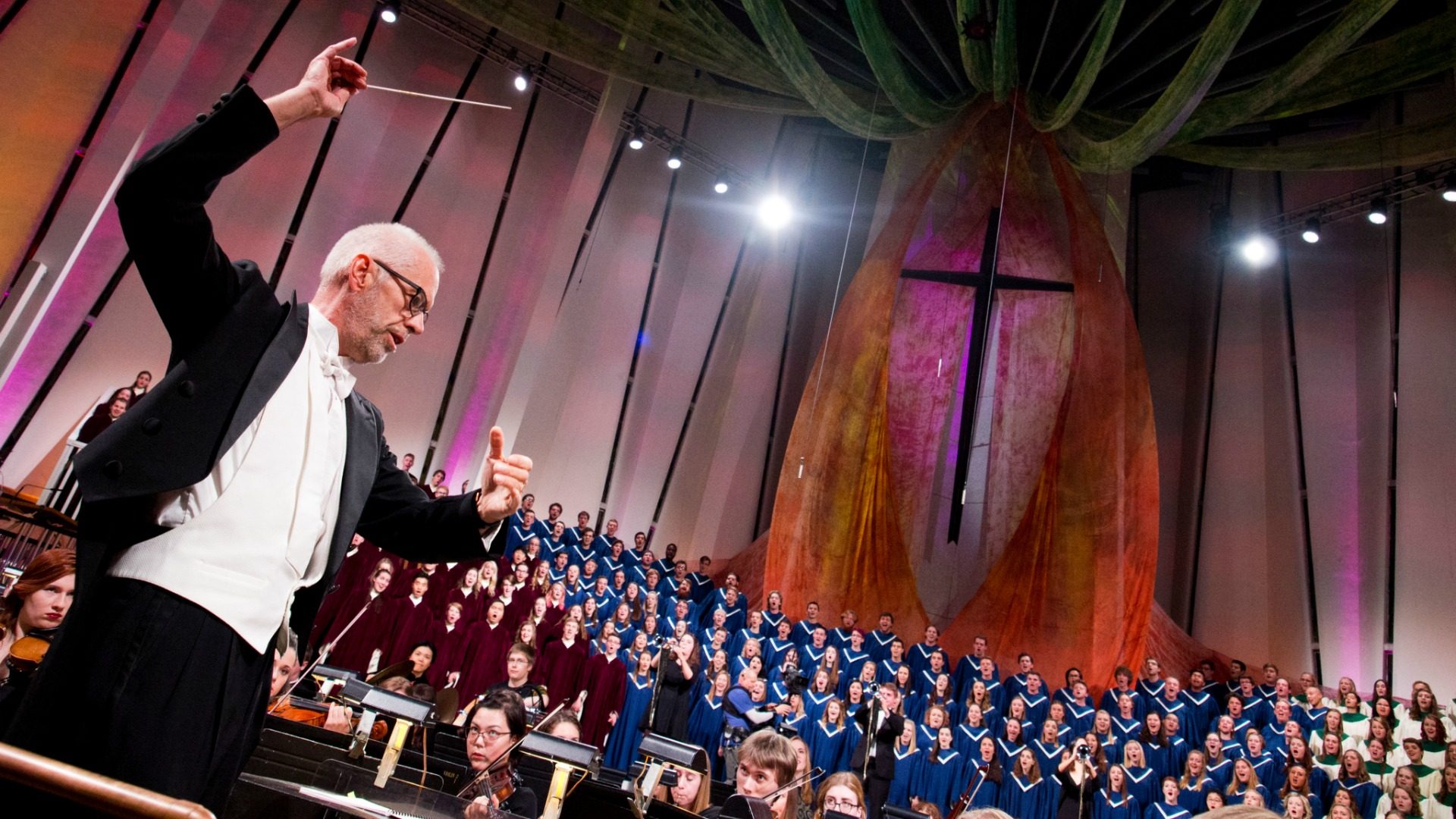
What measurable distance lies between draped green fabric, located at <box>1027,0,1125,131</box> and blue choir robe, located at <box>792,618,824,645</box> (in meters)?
5.54

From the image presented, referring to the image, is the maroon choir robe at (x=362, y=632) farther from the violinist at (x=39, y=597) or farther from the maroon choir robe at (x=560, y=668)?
the violinist at (x=39, y=597)

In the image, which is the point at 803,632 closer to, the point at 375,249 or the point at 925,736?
the point at 925,736

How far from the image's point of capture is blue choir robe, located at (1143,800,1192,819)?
684cm

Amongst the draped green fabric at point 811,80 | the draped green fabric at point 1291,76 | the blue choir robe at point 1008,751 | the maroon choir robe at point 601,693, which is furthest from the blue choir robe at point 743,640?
the draped green fabric at point 1291,76

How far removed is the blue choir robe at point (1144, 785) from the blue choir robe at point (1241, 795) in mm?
459

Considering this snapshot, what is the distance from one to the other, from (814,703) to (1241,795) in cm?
318

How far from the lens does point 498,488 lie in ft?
5.45

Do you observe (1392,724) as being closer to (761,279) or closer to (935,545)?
(935,545)

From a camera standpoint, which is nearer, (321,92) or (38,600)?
(321,92)

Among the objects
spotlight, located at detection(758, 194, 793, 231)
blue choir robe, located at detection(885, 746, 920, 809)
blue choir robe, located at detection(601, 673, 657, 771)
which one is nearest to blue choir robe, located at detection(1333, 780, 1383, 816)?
blue choir robe, located at detection(885, 746, 920, 809)

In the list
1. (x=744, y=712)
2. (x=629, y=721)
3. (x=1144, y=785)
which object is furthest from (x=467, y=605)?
(x=1144, y=785)

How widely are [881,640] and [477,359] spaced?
623 centimetres

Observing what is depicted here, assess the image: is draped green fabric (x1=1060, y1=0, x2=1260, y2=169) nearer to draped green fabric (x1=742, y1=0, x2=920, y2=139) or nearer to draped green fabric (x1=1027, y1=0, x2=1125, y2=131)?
draped green fabric (x1=1027, y1=0, x2=1125, y2=131)

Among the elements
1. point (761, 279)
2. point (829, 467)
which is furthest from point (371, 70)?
point (829, 467)
